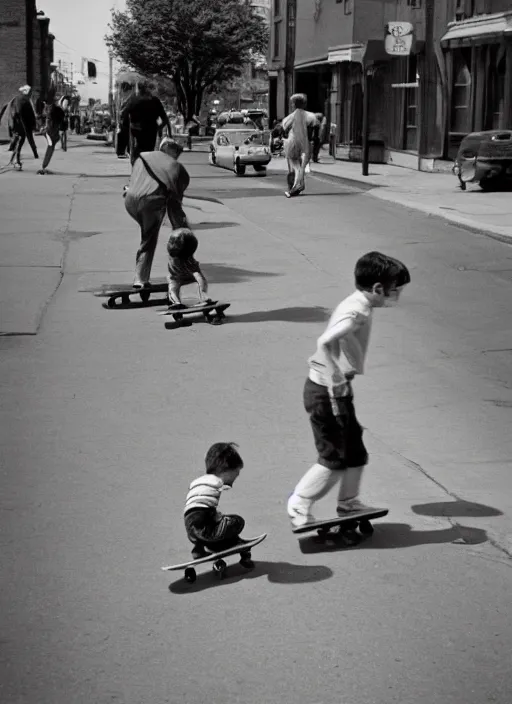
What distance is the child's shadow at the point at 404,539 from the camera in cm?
539

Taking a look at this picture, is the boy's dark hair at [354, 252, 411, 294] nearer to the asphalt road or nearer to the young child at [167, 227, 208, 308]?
the asphalt road

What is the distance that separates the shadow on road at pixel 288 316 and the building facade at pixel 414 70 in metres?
19.2

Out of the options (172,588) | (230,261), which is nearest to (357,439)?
(172,588)

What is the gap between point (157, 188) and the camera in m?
11.3

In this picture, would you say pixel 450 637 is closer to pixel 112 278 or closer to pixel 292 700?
pixel 292 700

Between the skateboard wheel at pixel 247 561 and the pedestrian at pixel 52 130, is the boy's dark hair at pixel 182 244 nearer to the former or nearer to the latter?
the skateboard wheel at pixel 247 561

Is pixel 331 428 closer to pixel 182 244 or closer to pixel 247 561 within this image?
pixel 247 561

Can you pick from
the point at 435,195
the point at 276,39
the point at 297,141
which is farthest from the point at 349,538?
the point at 276,39

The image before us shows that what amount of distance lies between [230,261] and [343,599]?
1039 cm

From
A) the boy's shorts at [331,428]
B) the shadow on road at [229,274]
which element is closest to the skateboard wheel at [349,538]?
the boy's shorts at [331,428]

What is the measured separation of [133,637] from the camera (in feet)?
14.5

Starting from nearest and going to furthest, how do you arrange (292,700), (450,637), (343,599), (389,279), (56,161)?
(292,700)
(450,637)
(343,599)
(389,279)
(56,161)

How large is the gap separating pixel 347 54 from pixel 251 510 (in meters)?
36.9

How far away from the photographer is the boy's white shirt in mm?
5242
